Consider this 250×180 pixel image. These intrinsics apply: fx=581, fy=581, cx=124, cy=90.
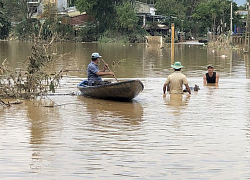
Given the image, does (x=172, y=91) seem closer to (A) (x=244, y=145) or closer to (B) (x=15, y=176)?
(A) (x=244, y=145)

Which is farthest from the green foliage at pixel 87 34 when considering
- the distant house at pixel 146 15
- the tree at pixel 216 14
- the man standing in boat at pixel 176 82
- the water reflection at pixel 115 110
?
the water reflection at pixel 115 110

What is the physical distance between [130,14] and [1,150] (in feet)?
212

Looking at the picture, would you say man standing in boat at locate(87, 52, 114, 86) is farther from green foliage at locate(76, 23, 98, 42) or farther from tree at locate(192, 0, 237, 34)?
green foliage at locate(76, 23, 98, 42)

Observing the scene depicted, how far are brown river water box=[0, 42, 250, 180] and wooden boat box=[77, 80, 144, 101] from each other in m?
0.24

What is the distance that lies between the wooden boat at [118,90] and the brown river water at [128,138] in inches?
9.6

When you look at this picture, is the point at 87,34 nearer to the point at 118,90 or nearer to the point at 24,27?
the point at 24,27

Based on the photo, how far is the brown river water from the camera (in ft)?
26.1

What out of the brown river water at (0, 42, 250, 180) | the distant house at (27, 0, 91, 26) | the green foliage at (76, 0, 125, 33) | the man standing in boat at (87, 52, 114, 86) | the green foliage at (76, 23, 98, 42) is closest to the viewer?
the brown river water at (0, 42, 250, 180)

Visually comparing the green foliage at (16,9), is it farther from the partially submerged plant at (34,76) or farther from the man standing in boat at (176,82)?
the man standing in boat at (176,82)

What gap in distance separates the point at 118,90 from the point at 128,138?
4.25 metres

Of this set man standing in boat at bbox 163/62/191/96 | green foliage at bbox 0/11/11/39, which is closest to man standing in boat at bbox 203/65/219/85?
man standing in boat at bbox 163/62/191/96

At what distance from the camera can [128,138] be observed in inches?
396

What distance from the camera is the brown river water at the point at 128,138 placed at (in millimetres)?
7941

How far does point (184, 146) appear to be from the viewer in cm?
942
